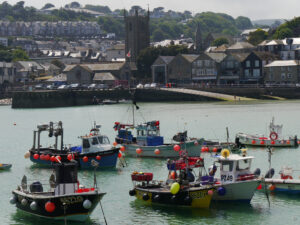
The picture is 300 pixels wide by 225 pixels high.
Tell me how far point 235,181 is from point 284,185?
3903mm

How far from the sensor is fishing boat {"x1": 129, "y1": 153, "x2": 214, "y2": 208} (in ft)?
119

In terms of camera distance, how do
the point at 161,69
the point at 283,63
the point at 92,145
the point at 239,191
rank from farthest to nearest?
1. the point at 161,69
2. the point at 283,63
3. the point at 92,145
4. the point at 239,191

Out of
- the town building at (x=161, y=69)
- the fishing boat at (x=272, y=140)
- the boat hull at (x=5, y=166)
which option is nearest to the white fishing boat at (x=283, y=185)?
the fishing boat at (x=272, y=140)

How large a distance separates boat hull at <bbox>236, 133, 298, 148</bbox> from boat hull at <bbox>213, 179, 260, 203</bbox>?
23.1 metres

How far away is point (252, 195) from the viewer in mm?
36969

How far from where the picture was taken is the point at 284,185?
1542 inches

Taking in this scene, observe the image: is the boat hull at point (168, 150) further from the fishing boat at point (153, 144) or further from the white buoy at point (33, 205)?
the white buoy at point (33, 205)

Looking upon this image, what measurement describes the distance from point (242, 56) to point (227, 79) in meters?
6.10

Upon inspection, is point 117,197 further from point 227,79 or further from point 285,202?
point 227,79

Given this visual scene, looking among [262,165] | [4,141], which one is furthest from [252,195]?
[4,141]

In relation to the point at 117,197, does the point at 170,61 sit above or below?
above

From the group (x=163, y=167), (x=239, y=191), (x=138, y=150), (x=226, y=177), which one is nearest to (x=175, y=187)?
(x=226, y=177)

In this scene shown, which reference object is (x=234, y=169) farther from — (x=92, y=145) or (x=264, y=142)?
(x=264, y=142)

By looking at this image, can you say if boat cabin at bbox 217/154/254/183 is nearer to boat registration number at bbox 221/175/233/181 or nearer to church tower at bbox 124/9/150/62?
boat registration number at bbox 221/175/233/181
